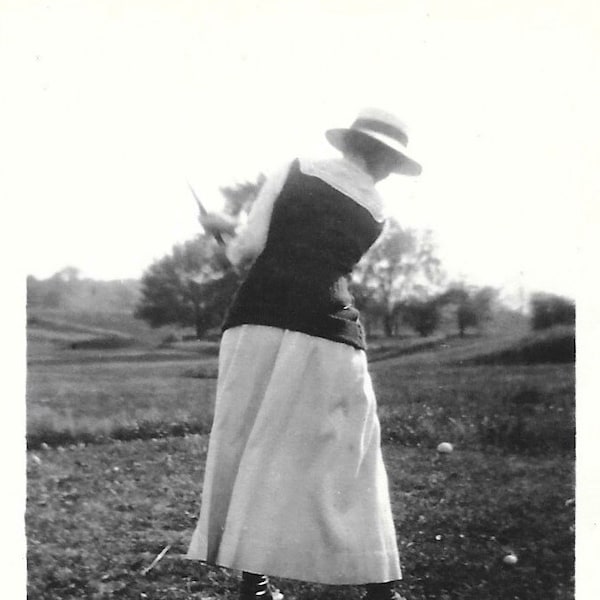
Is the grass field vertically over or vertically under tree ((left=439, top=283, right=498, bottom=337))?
under

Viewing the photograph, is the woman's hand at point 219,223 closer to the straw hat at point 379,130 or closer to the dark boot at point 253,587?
the straw hat at point 379,130

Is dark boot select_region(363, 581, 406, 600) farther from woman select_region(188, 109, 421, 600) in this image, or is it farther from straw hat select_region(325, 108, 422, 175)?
straw hat select_region(325, 108, 422, 175)

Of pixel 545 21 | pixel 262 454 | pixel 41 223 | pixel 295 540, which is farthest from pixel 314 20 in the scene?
pixel 295 540

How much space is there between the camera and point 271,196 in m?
1.68

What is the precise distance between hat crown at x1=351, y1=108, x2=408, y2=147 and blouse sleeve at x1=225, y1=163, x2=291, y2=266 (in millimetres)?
226

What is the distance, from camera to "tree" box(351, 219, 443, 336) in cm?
214

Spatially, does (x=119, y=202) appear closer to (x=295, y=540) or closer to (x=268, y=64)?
(x=268, y=64)

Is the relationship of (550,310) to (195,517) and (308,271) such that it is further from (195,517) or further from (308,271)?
(195,517)

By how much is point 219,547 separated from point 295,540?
19 cm

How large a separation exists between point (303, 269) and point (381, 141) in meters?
0.38

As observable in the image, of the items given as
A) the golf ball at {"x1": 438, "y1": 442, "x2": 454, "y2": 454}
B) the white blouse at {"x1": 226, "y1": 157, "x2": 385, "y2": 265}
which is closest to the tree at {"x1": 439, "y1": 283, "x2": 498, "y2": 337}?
the golf ball at {"x1": 438, "y1": 442, "x2": 454, "y2": 454}

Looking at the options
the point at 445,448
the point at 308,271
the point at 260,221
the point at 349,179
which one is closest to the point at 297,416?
the point at 308,271

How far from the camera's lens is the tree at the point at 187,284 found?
2.14 m

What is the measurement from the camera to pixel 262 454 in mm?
1620
